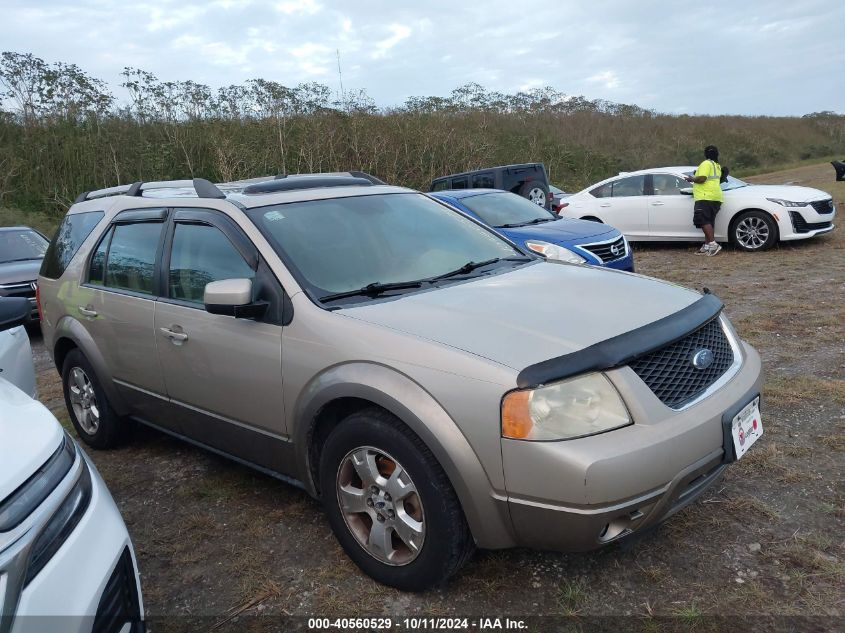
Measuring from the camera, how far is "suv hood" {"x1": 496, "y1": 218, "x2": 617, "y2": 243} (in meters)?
8.13

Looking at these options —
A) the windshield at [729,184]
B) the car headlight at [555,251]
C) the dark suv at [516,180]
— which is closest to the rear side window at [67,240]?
the car headlight at [555,251]

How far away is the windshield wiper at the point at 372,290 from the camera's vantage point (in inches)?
118

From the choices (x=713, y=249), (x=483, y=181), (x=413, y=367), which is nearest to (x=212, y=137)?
(x=483, y=181)

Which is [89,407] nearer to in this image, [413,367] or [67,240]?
[67,240]

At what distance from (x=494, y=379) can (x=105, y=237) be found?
309cm

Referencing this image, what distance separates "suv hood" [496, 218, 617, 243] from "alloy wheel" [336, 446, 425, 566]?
18.4 ft

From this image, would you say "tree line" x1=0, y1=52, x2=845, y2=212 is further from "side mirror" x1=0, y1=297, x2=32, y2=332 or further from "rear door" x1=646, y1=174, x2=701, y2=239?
"side mirror" x1=0, y1=297, x2=32, y2=332

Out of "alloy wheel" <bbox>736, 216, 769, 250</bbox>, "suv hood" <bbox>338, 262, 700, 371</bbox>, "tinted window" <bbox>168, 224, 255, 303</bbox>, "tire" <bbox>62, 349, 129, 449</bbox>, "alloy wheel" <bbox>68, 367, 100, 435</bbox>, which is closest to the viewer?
"suv hood" <bbox>338, 262, 700, 371</bbox>

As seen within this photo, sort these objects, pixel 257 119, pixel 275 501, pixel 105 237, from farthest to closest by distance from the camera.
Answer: pixel 257 119 → pixel 105 237 → pixel 275 501

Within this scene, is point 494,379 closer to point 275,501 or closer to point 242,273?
point 242,273

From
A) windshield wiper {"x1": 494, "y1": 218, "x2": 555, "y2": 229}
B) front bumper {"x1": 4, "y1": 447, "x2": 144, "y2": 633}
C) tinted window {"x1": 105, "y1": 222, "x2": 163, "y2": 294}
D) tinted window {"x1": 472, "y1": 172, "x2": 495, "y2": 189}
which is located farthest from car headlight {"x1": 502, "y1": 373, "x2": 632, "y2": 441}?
tinted window {"x1": 472, "y1": 172, "x2": 495, "y2": 189}

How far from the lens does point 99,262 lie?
4.29 meters

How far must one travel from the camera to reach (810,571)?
8.79 ft

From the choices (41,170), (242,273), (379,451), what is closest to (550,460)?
(379,451)
